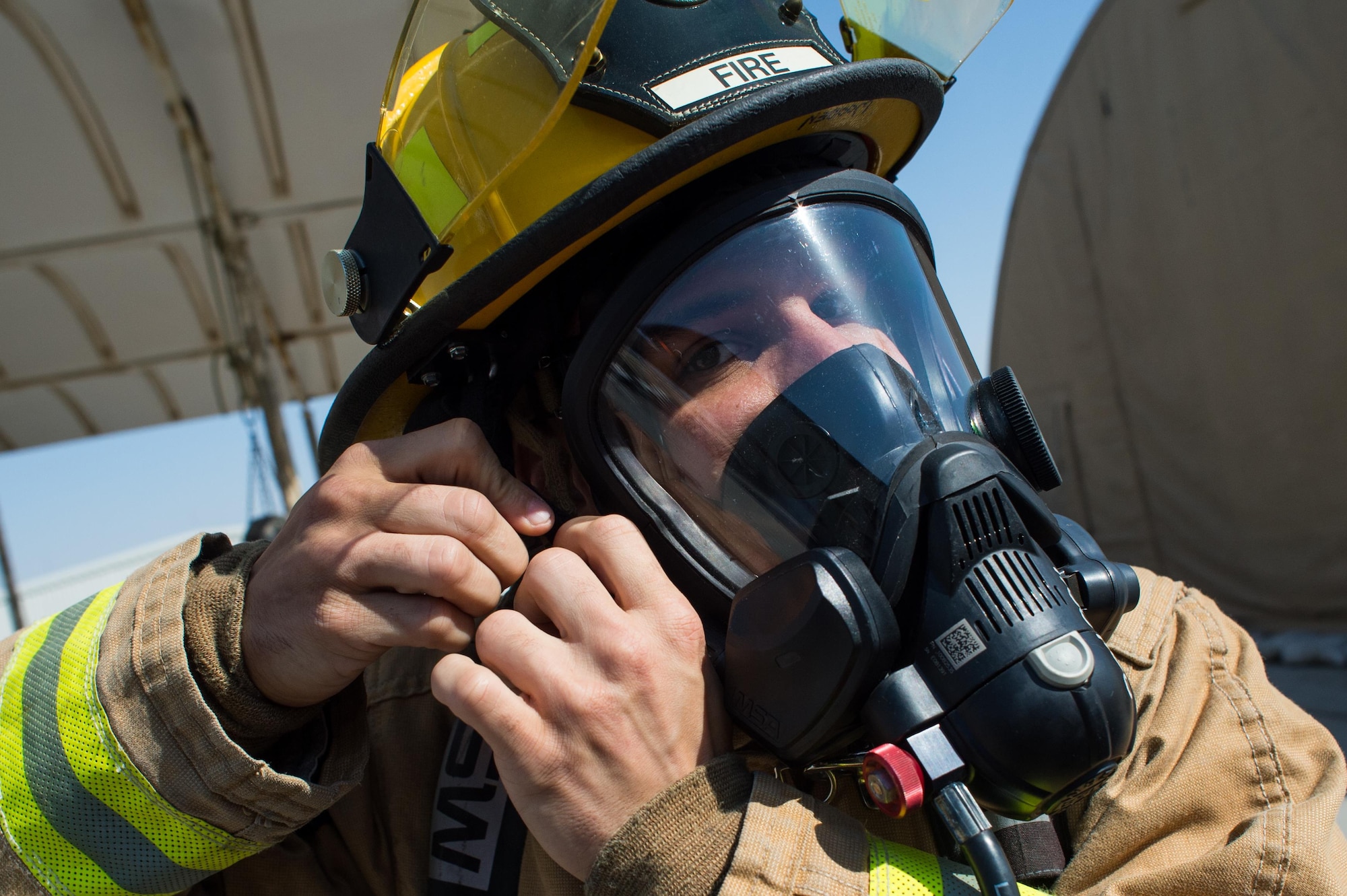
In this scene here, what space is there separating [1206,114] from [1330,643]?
10.0ft

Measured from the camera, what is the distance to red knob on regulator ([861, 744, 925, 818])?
2.97ft

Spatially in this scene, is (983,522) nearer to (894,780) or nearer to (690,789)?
(894,780)

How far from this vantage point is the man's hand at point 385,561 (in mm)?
1144

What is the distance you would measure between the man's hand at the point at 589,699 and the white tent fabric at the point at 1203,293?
4.90 metres

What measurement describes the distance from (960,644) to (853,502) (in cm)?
24

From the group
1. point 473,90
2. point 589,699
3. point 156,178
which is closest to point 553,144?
point 473,90

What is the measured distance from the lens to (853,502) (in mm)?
1138

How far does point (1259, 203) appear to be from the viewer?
471 cm

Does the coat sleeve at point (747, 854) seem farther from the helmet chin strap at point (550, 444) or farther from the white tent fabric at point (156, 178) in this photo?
the white tent fabric at point (156, 178)

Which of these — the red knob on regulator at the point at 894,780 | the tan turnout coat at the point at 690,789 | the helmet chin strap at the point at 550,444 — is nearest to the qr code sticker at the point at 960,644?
the red knob on regulator at the point at 894,780

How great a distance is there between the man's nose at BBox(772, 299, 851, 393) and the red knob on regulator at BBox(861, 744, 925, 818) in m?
0.51

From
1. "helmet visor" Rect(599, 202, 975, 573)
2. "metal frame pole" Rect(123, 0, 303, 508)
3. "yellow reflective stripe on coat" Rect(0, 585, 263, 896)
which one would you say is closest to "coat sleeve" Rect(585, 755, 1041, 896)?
"helmet visor" Rect(599, 202, 975, 573)

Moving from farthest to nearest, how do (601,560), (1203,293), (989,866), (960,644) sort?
(1203,293)
(601,560)
(960,644)
(989,866)

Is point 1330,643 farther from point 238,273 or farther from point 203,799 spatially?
point 238,273
